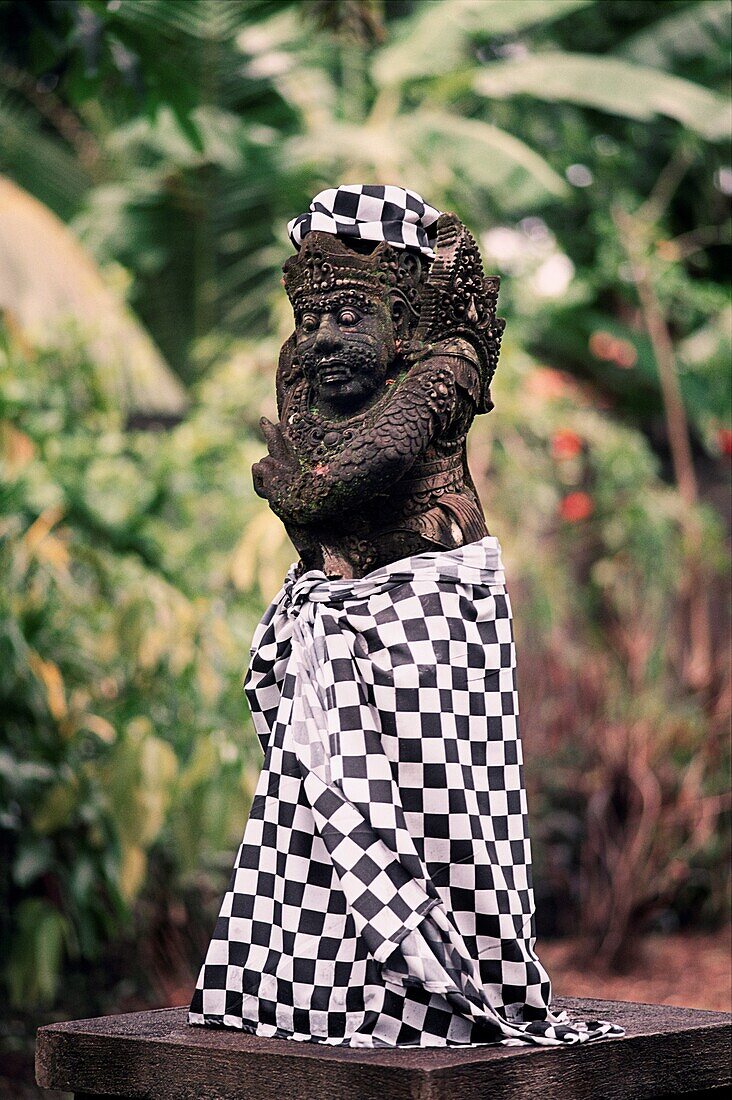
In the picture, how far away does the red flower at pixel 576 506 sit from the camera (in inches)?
395

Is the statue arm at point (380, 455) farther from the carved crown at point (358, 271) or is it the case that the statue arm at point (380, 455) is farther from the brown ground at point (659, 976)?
the brown ground at point (659, 976)

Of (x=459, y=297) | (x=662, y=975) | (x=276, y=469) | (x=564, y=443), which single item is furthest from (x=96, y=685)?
(x=564, y=443)

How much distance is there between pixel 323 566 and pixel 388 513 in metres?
0.22

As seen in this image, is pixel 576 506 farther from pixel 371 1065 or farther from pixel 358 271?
pixel 371 1065

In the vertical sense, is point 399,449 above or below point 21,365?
below

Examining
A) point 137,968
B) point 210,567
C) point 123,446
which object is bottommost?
point 137,968

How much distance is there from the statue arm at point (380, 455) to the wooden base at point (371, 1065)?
4.03 ft

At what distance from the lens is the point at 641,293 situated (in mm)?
10727

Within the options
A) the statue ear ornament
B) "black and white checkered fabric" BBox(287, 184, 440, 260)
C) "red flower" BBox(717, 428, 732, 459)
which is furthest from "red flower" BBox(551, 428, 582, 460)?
"black and white checkered fabric" BBox(287, 184, 440, 260)

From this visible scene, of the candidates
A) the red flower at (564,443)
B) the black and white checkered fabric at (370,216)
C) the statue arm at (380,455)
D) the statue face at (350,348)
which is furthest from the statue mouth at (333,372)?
the red flower at (564,443)

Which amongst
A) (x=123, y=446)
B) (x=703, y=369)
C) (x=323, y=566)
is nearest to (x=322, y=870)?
(x=323, y=566)

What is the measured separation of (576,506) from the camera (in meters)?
10.0

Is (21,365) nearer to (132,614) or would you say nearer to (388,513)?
(132,614)

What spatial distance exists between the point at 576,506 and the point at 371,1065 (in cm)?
726
